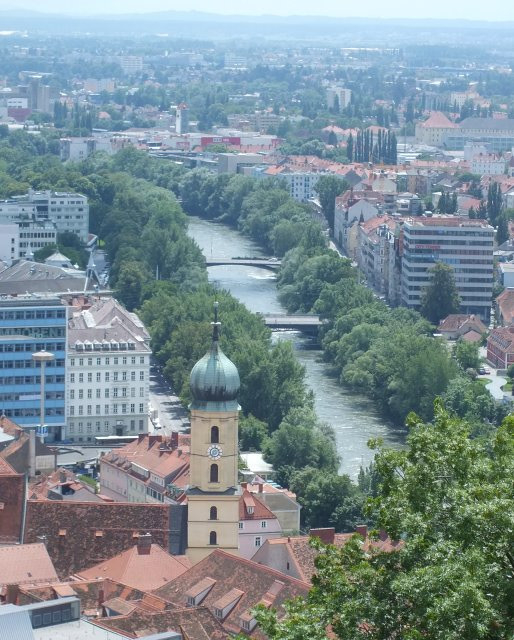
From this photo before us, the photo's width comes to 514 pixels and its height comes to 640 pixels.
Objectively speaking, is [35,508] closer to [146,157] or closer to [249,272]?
[249,272]

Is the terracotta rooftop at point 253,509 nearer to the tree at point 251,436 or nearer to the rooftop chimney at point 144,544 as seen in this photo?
the rooftop chimney at point 144,544

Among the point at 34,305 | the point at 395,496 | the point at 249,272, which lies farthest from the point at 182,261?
the point at 395,496

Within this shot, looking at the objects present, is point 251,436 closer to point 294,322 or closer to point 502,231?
point 294,322

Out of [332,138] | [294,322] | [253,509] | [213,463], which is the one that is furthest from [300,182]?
[213,463]

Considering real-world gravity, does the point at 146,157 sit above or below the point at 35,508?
below

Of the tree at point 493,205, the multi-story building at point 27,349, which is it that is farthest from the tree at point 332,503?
the tree at point 493,205

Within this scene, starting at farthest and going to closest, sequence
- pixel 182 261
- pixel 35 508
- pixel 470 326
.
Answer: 1. pixel 182 261
2. pixel 470 326
3. pixel 35 508
